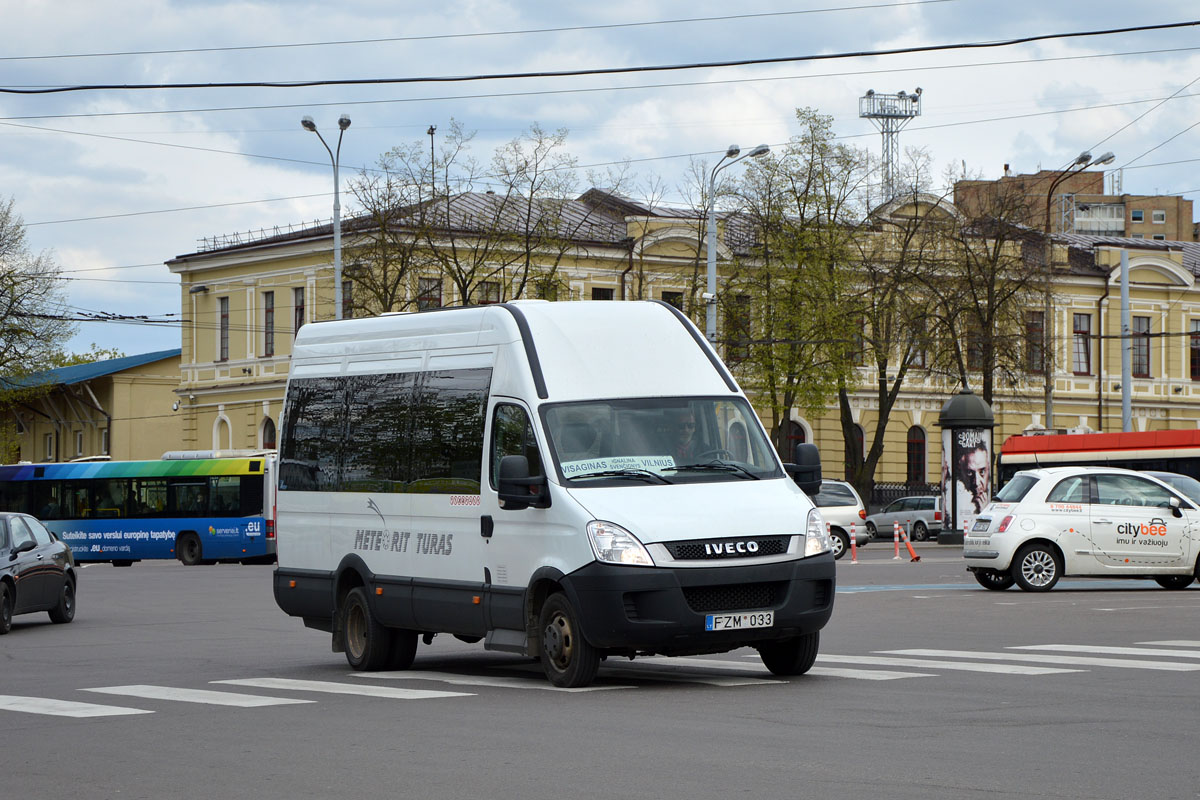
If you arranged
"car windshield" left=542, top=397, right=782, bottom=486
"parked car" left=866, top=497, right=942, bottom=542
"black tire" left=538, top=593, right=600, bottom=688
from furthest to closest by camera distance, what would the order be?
1. "parked car" left=866, top=497, right=942, bottom=542
2. "car windshield" left=542, top=397, right=782, bottom=486
3. "black tire" left=538, top=593, right=600, bottom=688

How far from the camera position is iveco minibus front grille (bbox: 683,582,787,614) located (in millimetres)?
12430

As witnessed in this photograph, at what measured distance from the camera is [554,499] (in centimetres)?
1280

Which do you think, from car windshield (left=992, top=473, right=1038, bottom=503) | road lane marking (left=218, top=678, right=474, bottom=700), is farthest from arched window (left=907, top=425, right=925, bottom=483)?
road lane marking (left=218, top=678, right=474, bottom=700)

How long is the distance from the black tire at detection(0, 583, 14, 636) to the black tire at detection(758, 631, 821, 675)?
12.0 meters

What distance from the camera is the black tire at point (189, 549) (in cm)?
4922

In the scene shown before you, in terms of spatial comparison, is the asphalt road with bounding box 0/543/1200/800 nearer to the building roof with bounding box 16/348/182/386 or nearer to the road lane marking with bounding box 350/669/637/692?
the road lane marking with bounding box 350/669/637/692

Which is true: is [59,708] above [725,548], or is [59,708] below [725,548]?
below

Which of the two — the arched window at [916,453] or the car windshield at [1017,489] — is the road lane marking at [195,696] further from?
the arched window at [916,453]

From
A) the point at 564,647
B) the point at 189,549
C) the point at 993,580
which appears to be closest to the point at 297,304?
the point at 189,549


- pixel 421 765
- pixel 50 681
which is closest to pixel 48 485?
pixel 50 681

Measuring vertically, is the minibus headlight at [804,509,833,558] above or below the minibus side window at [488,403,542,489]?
below

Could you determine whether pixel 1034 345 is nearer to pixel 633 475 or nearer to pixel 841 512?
pixel 841 512

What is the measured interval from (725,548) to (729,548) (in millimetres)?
29

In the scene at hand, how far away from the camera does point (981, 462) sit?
155ft
